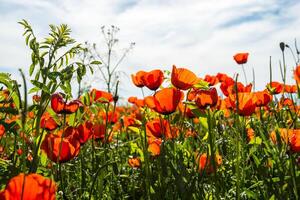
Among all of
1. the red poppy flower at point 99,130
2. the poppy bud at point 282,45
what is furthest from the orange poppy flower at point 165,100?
the poppy bud at point 282,45

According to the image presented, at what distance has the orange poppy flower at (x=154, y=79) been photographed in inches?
92.3

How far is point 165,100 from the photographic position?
1988mm

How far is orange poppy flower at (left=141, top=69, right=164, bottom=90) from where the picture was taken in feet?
7.69

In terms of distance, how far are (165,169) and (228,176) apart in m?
0.31

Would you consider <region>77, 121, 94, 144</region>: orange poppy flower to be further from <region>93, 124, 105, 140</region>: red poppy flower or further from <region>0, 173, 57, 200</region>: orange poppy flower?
<region>0, 173, 57, 200</region>: orange poppy flower

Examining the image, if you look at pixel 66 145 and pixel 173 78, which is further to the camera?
pixel 173 78

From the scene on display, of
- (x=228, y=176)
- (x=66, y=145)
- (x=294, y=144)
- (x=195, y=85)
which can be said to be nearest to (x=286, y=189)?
(x=294, y=144)

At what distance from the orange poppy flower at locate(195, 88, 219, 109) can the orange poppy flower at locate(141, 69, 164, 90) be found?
1.35 ft

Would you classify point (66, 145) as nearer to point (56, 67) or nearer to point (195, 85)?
point (56, 67)

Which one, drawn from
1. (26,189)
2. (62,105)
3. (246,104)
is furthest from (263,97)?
(26,189)

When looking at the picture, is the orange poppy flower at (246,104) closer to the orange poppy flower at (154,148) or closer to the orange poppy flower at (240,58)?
the orange poppy flower at (154,148)

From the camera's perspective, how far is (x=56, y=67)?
1.68 m

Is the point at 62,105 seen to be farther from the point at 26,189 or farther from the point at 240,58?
the point at 240,58

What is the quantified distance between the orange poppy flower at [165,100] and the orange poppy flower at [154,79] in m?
0.32
